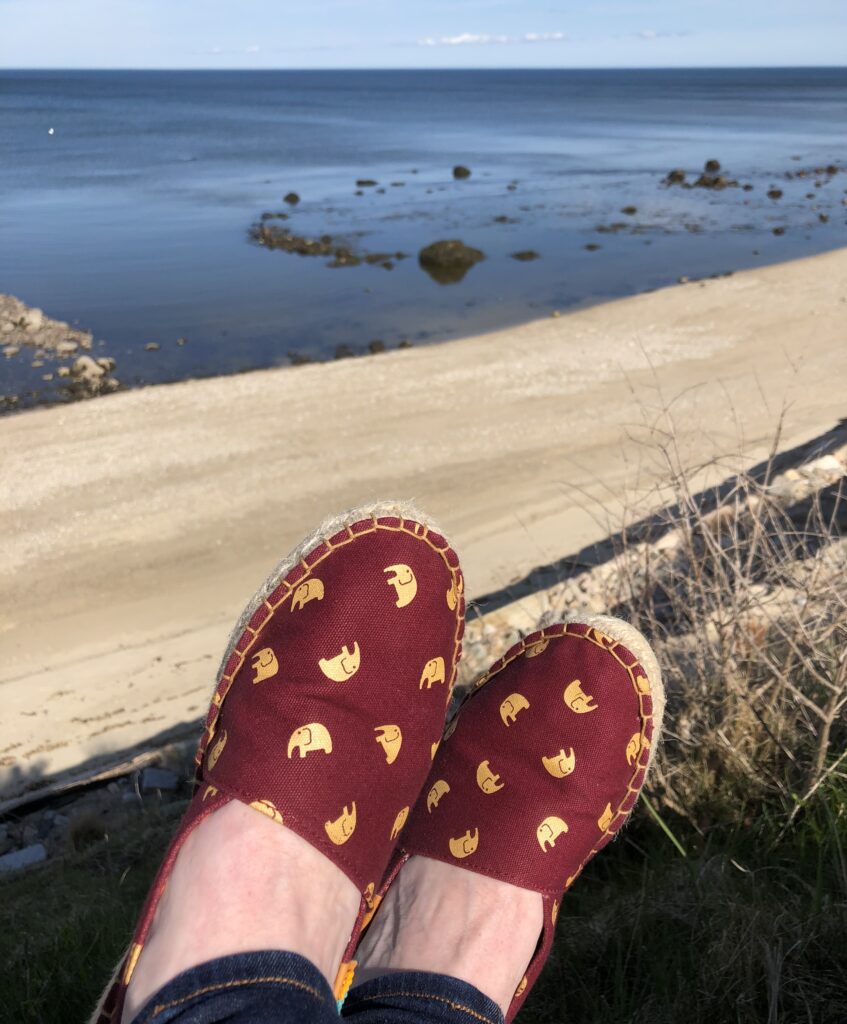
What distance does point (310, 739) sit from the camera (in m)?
1.84

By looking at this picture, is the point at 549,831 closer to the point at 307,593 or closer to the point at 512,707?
the point at 512,707

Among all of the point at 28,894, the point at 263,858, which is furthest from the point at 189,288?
the point at 263,858

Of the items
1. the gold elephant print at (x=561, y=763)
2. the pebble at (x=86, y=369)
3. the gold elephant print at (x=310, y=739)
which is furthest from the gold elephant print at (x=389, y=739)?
the pebble at (x=86, y=369)

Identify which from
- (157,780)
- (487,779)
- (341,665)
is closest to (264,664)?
(341,665)

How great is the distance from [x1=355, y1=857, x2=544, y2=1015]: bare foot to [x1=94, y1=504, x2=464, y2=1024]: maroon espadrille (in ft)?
0.27

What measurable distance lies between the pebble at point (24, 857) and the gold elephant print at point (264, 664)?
175cm

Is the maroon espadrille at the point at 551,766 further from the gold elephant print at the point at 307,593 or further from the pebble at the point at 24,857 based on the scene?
the pebble at the point at 24,857

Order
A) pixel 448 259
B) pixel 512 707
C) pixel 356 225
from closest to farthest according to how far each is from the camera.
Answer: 1. pixel 512 707
2. pixel 448 259
3. pixel 356 225

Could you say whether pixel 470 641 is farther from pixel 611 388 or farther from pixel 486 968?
pixel 611 388

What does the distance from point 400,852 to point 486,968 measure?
421 millimetres

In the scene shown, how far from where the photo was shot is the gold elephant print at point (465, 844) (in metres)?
1.94

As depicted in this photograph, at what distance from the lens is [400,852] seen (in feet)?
6.66

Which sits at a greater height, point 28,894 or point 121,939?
point 121,939

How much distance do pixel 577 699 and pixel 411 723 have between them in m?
0.37
